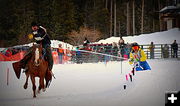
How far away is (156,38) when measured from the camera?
3312 mm

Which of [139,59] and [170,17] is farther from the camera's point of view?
[139,59]

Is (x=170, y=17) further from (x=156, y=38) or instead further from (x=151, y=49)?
(x=151, y=49)

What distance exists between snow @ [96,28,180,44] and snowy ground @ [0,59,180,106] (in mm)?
251

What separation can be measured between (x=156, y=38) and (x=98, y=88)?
90 centimetres

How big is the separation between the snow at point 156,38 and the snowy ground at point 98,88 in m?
0.25

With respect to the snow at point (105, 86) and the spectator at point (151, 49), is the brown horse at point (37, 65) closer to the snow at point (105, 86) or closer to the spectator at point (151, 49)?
the snow at point (105, 86)

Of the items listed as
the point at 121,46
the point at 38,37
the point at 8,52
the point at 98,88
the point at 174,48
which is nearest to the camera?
the point at 38,37

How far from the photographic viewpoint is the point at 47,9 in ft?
10.7

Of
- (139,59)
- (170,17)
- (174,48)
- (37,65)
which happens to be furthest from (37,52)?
(174,48)

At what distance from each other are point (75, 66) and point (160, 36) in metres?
1.65

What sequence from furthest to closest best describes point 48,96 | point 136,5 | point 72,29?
point 136,5 < point 72,29 < point 48,96

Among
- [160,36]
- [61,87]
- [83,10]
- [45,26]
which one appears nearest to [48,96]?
[61,87]

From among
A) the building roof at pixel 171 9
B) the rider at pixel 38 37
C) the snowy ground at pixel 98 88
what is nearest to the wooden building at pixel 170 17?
the building roof at pixel 171 9

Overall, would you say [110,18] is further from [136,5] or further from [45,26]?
[45,26]
